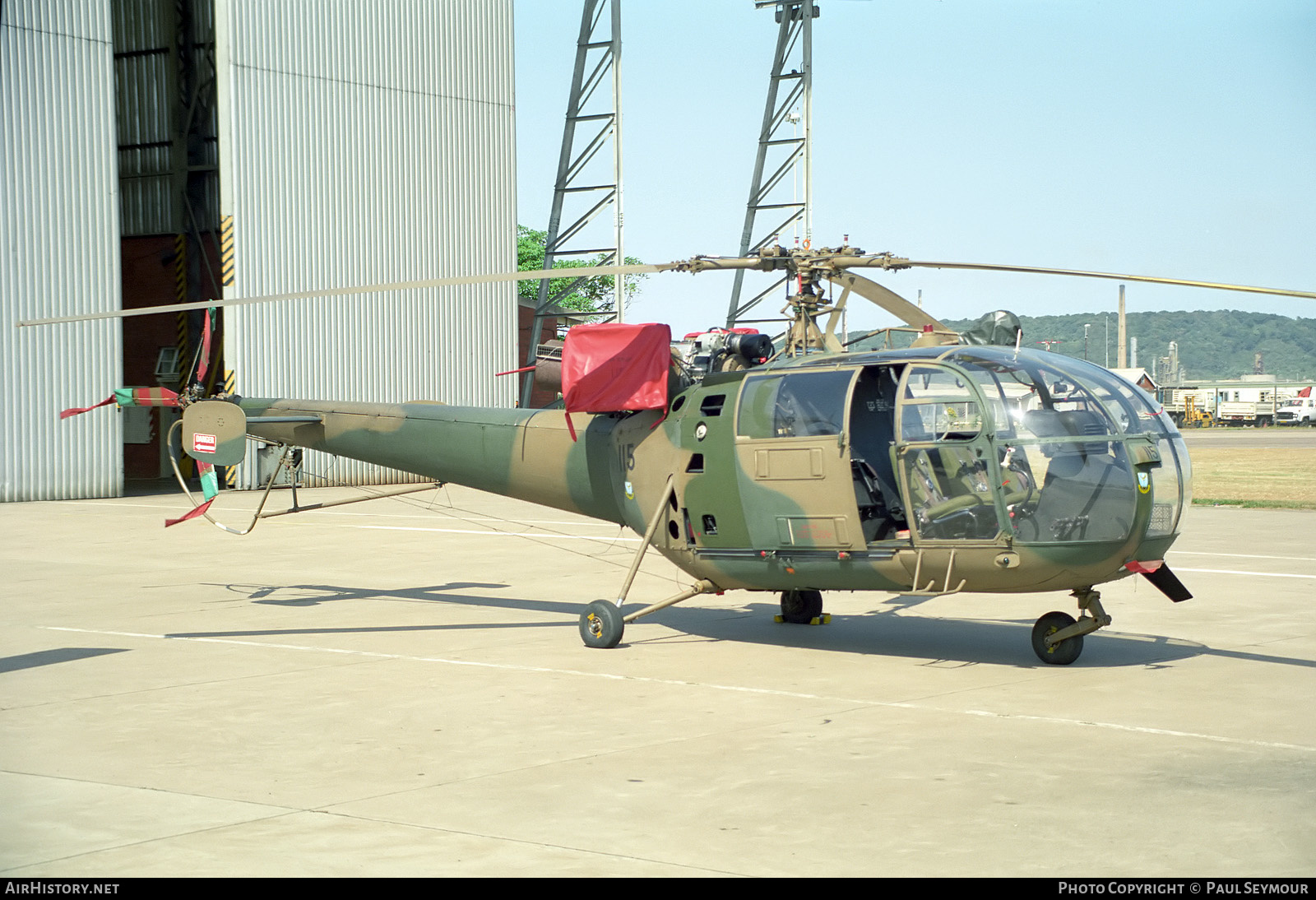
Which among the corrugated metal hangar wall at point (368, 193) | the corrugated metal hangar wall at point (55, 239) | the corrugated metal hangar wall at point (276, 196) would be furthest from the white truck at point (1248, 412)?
the corrugated metal hangar wall at point (55, 239)

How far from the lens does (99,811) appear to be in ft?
20.3

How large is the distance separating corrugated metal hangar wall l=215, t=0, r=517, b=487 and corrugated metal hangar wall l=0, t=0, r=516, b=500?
0.05 meters

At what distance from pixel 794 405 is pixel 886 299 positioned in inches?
46.2

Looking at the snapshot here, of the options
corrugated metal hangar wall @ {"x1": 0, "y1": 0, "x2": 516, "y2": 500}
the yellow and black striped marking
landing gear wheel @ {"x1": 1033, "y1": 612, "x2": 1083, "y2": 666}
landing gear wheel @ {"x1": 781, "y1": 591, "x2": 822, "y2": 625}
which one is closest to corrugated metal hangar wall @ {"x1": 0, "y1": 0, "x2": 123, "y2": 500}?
corrugated metal hangar wall @ {"x1": 0, "y1": 0, "x2": 516, "y2": 500}

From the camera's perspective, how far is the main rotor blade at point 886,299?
1030 centimetres

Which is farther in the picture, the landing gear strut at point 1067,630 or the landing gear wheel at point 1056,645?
the landing gear wheel at point 1056,645

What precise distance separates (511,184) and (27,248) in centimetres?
1209

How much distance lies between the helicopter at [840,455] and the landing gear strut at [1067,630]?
0.06ft

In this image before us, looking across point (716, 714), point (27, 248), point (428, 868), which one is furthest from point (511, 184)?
point (428, 868)

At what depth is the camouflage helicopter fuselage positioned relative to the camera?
9.13m

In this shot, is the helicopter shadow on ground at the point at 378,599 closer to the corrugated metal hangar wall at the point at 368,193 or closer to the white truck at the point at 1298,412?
the corrugated metal hangar wall at the point at 368,193

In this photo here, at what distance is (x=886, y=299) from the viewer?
34.6 ft

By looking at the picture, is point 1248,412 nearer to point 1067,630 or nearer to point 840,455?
point 1067,630
